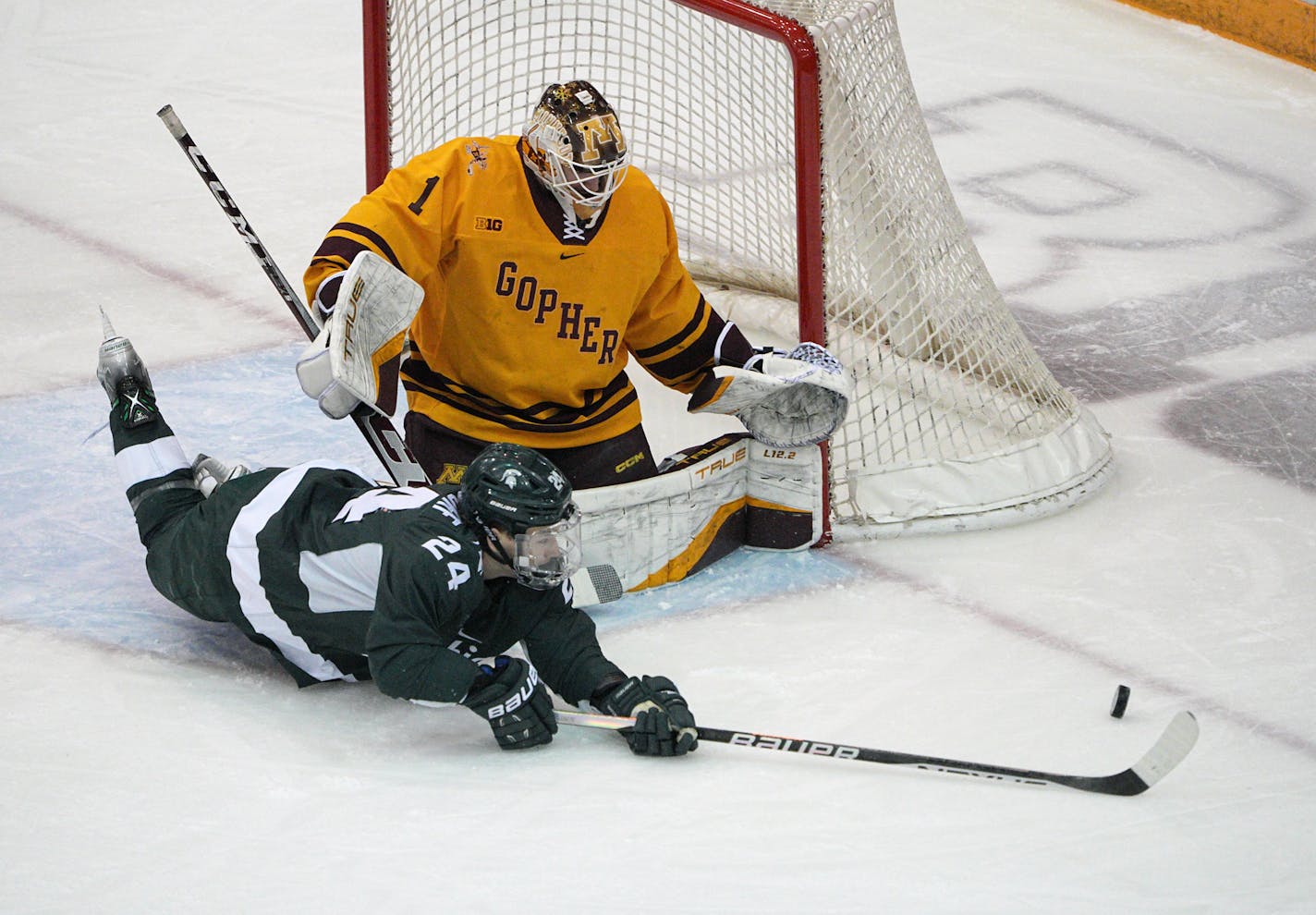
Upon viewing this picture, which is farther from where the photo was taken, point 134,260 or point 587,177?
point 134,260

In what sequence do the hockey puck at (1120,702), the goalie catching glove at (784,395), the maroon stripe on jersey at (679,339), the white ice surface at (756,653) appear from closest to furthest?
the white ice surface at (756,653), the hockey puck at (1120,702), the goalie catching glove at (784,395), the maroon stripe on jersey at (679,339)

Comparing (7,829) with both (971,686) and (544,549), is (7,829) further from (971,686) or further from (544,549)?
(971,686)

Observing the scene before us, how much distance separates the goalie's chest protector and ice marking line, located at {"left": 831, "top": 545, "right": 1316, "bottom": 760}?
0.66 meters

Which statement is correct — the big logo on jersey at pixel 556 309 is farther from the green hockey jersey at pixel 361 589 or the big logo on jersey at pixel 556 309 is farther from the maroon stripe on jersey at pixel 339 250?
the green hockey jersey at pixel 361 589

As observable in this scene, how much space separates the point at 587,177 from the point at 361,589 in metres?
0.83

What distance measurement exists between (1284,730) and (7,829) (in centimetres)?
194

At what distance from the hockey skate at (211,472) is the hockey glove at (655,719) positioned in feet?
2.81

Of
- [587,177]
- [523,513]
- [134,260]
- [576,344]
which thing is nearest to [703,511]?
[576,344]

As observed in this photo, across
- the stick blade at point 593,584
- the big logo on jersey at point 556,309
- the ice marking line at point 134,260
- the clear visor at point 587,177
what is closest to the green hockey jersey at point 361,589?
the stick blade at point 593,584

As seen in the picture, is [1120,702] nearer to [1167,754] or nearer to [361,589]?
[1167,754]

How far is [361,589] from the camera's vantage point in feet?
8.41

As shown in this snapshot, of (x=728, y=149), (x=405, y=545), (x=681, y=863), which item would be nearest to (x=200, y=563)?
(x=405, y=545)

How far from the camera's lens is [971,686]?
2.87m

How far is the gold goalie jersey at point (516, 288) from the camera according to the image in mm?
2977
